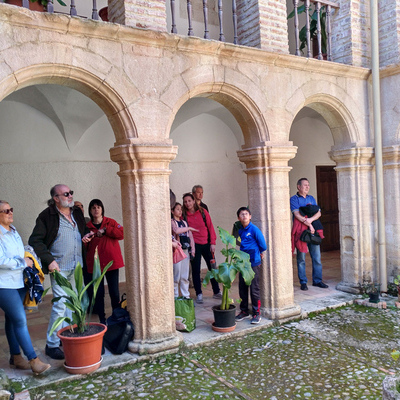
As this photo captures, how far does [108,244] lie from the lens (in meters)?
4.98

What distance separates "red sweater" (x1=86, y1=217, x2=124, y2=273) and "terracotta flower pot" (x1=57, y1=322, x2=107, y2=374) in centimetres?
121

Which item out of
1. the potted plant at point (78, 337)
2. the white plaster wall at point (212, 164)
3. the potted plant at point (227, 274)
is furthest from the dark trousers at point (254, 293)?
the white plaster wall at point (212, 164)

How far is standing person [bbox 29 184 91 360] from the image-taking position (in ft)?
13.3

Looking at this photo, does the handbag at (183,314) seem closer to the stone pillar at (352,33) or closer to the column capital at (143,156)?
the column capital at (143,156)

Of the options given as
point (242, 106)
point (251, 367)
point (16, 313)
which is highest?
point (242, 106)

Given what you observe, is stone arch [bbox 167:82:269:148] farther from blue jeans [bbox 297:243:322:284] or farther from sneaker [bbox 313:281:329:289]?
sneaker [bbox 313:281:329:289]

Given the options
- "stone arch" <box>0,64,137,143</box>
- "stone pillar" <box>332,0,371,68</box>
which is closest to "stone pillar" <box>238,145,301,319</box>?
"stone arch" <box>0,64,137,143</box>

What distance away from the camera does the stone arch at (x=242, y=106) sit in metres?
4.90

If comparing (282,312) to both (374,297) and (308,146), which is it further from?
(308,146)

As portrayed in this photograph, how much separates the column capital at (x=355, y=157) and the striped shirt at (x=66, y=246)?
161 inches

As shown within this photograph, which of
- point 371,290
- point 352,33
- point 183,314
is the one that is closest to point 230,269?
point 183,314

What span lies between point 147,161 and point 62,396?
2.29m

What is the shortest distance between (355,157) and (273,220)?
1.94 meters

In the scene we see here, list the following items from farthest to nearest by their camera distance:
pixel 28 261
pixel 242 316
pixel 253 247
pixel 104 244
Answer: pixel 242 316
pixel 253 247
pixel 104 244
pixel 28 261
